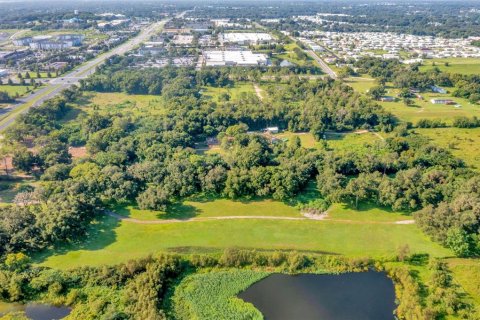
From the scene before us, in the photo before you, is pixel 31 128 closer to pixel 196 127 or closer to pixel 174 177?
pixel 196 127

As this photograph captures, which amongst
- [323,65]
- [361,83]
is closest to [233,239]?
[361,83]

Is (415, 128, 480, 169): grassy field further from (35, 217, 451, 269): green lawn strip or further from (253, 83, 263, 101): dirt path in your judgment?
(253, 83, 263, 101): dirt path

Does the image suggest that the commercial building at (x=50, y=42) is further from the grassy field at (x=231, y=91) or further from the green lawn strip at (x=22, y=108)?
the grassy field at (x=231, y=91)

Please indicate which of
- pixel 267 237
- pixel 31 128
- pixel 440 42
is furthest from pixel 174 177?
pixel 440 42

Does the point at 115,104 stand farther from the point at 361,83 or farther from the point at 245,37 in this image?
the point at 245,37

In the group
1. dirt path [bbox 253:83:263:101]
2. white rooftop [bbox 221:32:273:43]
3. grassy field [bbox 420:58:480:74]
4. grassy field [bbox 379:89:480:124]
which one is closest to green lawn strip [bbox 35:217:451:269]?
grassy field [bbox 379:89:480:124]

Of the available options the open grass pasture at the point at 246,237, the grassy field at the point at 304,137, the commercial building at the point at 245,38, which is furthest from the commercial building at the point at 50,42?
the open grass pasture at the point at 246,237
